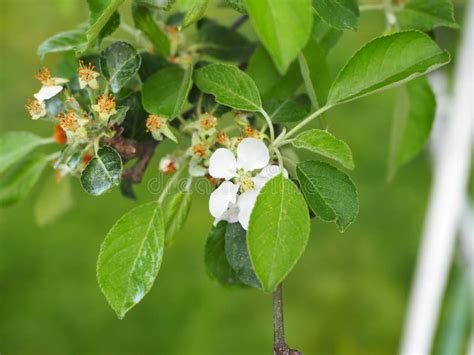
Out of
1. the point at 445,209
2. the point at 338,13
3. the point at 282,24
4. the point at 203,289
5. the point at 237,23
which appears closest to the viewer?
the point at 282,24

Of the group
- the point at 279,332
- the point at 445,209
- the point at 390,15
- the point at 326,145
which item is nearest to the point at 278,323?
the point at 279,332

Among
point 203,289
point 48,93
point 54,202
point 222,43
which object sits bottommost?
point 203,289

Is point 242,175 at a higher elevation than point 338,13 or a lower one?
lower

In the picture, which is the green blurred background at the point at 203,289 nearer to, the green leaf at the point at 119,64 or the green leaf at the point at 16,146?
the green leaf at the point at 16,146

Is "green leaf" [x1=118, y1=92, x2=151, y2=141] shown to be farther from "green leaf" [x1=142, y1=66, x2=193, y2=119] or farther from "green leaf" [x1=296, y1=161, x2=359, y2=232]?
"green leaf" [x1=296, y1=161, x2=359, y2=232]

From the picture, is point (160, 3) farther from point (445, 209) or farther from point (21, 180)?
point (445, 209)

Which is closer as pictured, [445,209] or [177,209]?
[177,209]
